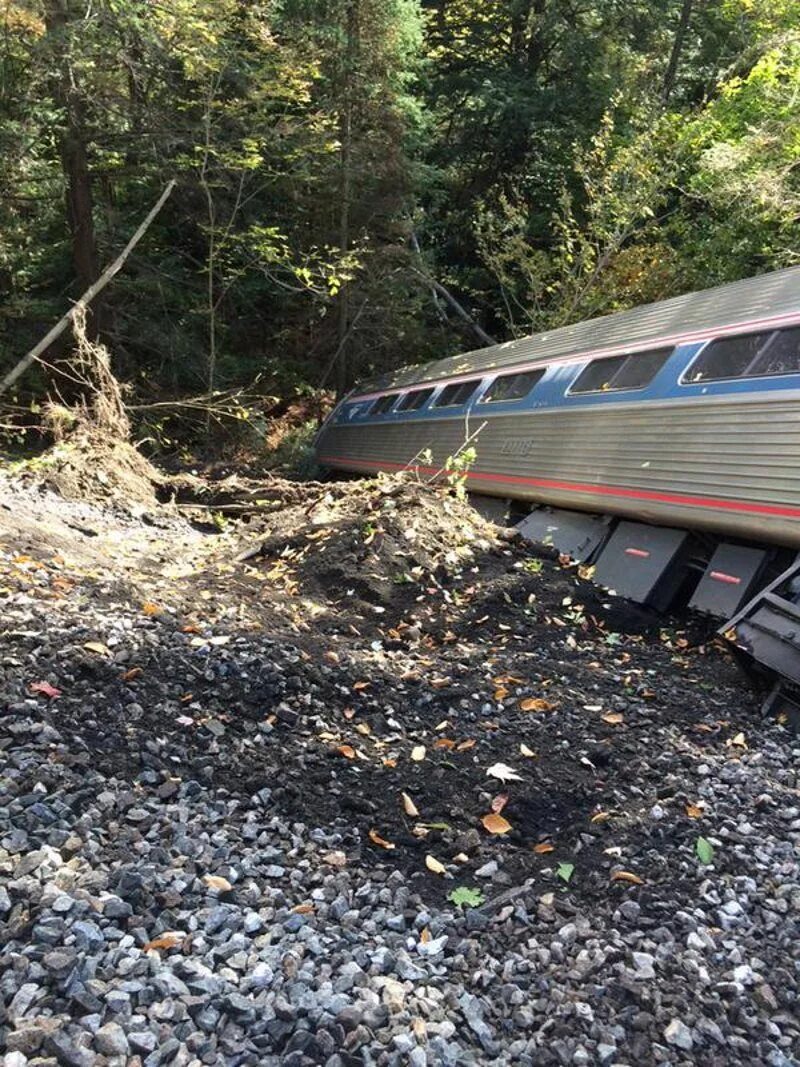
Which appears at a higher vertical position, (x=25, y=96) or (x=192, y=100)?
(x=192, y=100)

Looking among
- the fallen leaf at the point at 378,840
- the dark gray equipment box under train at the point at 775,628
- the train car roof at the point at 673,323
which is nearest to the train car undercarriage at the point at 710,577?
the dark gray equipment box under train at the point at 775,628

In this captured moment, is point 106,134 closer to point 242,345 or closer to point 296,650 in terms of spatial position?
point 242,345

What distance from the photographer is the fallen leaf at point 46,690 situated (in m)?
3.85

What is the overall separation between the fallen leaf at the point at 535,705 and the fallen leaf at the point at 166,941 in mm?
2464

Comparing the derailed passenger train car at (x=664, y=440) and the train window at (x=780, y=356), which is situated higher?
the train window at (x=780, y=356)

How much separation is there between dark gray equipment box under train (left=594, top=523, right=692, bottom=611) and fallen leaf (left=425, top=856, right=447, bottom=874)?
12.2 feet

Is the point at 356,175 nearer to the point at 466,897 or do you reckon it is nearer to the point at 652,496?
the point at 652,496

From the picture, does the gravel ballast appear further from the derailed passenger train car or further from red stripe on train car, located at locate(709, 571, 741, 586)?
the derailed passenger train car

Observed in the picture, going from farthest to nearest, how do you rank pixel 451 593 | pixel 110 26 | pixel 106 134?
pixel 106 134, pixel 110 26, pixel 451 593

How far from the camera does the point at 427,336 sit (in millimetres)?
19484

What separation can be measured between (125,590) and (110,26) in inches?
389

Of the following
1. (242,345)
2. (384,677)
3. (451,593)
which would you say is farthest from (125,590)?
(242,345)

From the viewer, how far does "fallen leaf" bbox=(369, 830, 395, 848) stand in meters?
3.39

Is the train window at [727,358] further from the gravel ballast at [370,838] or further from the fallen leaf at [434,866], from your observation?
the fallen leaf at [434,866]
